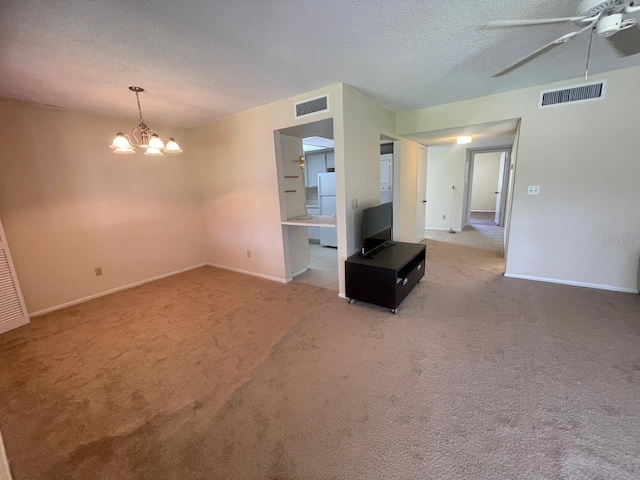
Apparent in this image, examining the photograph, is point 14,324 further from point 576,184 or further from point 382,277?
point 576,184

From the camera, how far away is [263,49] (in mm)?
2076

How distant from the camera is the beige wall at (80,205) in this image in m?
3.04

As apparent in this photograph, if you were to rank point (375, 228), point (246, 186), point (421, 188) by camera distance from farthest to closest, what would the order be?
1. point (421, 188)
2. point (246, 186)
3. point (375, 228)

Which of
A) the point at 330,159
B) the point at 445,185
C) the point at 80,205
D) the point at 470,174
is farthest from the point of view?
the point at 470,174

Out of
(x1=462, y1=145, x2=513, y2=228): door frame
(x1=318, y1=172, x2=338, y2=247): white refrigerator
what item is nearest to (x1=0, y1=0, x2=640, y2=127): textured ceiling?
(x1=318, y1=172, x2=338, y2=247): white refrigerator

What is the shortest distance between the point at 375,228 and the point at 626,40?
241 centimetres

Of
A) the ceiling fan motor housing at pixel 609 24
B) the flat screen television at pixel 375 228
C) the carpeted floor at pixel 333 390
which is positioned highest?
the ceiling fan motor housing at pixel 609 24

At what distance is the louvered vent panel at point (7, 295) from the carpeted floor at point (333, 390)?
0.20 metres

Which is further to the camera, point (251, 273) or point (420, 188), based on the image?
point (420, 188)

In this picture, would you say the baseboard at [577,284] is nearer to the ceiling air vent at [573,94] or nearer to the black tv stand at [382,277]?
the black tv stand at [382,277]

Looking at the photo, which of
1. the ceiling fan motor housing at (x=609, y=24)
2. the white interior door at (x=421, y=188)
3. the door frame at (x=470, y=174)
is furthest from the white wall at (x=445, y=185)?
the ceiling fan motor housing at (x=609, y=24)

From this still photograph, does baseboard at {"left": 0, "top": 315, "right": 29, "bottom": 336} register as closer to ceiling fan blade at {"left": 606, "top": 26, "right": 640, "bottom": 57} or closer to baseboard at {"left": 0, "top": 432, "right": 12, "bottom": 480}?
baseboard at {"left": 0, "top": 432, "right": 12, "bottom": 480}

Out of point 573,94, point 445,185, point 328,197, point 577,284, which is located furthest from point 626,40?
point 445,185

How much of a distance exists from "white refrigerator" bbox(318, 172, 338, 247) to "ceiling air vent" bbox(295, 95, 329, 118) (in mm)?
2200
